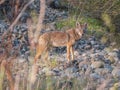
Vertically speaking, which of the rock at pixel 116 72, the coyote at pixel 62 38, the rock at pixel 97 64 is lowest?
the rock at pixel 97 64

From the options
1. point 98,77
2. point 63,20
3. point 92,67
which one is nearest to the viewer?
point 98,77

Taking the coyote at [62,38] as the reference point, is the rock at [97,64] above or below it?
below

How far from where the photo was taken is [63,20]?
14.8 metres

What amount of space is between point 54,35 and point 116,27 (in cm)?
257

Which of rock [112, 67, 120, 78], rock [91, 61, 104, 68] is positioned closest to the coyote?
rock [91, 61, 104, 68]

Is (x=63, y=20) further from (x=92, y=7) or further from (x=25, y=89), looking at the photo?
(x=25, y=89)

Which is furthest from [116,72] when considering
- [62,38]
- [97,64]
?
[62,38]

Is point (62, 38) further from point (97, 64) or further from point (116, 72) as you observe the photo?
point (116, 72)

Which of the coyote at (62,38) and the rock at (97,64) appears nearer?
the rock at (97,64)

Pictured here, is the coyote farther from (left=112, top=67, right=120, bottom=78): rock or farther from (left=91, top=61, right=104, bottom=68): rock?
(left=112, top=67, right=120, bottom=78): rock

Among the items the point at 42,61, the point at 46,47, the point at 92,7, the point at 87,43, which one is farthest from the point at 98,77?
the point at 92,7

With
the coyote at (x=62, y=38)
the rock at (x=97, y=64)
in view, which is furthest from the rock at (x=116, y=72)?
the coyote at (x=62, y=38)

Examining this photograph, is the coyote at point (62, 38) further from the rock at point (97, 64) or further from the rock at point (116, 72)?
the rock at point (116, 72)

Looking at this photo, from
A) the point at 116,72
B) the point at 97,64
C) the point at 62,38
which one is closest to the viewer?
the point at 116,72
